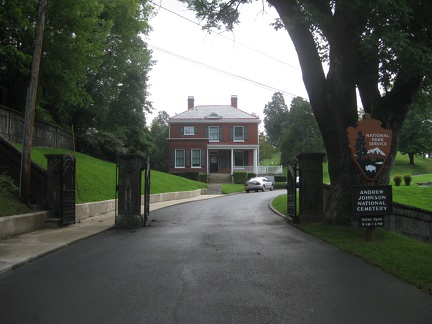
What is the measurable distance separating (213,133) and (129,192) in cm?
4037

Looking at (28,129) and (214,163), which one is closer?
(28,129)

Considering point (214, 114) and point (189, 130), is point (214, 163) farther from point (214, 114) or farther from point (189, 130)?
point (214, 114)

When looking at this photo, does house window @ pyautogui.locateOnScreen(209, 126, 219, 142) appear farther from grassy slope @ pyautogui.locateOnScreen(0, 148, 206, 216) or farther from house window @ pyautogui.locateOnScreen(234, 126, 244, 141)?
grassy slope @ pyautogui.locateOnScreen(0, 148, 206, 216)

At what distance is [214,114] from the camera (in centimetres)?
5366

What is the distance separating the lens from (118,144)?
31.6m

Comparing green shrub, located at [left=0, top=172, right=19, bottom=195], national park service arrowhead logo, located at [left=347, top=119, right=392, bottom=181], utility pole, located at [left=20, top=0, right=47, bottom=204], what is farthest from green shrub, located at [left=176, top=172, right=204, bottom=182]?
national park service arrowhead logo, located at [left=347, top=119, right=392, bottom=181]

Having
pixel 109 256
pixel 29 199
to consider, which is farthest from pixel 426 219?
pixel 29 199

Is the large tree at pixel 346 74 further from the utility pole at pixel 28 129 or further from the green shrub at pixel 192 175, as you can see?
the green shrub at pixel 192 175

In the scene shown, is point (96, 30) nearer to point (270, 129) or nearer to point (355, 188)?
point (355, 188)

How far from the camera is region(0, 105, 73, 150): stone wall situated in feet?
59.5

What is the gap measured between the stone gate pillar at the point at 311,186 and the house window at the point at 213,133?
39.4 m

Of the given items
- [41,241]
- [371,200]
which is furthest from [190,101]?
[371,200]

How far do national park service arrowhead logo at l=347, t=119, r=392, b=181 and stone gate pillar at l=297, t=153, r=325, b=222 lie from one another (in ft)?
11.9

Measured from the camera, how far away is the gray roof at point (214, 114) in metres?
53.1
